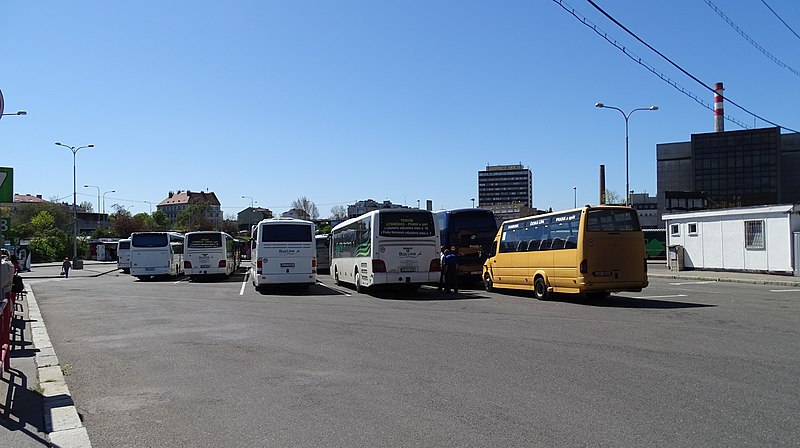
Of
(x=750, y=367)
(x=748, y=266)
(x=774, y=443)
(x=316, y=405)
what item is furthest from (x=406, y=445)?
Answer: (x=748, y=266)

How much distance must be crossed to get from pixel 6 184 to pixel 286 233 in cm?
1509

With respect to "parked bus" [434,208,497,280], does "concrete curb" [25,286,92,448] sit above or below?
below

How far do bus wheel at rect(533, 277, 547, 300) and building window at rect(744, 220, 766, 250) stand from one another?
16.2 metres

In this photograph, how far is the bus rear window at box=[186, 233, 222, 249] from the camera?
107 feet

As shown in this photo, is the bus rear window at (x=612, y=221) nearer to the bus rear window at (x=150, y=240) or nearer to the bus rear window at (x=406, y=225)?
the bus rear window at (x=406, y=225)

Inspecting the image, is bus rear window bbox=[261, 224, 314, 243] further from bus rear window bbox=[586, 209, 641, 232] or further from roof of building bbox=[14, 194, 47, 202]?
roof of building bbox=[14, 194, 47, 202]

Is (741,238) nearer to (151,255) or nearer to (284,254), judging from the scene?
(284,254)

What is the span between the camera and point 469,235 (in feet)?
85.7

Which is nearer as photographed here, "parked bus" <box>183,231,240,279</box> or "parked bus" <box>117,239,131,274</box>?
"parked bus" <box>183,231,240,279</box>

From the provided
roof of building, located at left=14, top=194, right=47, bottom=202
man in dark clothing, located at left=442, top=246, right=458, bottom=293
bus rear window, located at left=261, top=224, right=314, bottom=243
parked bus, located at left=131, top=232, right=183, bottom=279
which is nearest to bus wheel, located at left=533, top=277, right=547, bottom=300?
man in dark clothing, located at left=442, top=246, right=458, bottom=293

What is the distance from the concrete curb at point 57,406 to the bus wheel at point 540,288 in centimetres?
1335

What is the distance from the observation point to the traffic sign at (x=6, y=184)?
334 inches

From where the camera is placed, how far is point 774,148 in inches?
3575

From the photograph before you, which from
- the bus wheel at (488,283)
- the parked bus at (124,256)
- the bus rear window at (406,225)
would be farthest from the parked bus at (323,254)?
the bus rear window at (406,225)
